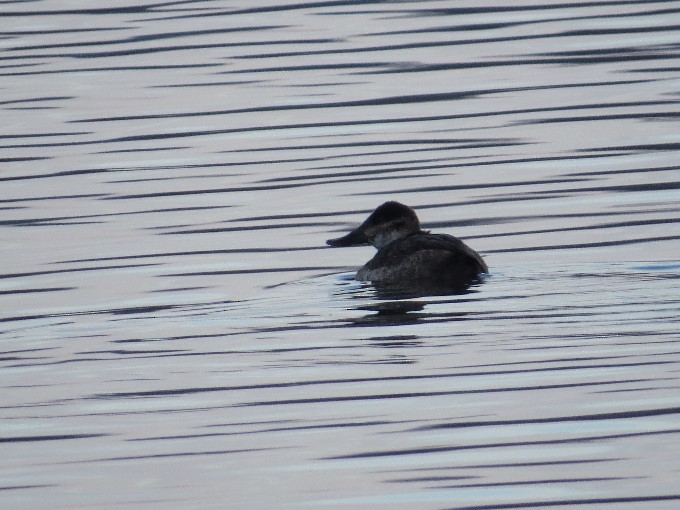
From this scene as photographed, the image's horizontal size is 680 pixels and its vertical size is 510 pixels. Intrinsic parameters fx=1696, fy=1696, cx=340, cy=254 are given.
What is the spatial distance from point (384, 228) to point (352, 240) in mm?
244

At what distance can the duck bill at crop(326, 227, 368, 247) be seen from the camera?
12.1 meters

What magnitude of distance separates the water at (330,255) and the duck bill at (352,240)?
0.57 feet

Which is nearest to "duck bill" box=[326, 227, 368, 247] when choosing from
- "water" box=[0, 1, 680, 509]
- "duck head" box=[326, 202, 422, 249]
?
"duck head" box=[326, 202, 422, 249]

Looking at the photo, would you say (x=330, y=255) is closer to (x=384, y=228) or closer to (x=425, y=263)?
(x=384, y=228)

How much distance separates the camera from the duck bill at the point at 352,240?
476 inches

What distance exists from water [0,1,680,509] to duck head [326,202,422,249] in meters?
0.22

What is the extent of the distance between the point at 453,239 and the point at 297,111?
6.87 m

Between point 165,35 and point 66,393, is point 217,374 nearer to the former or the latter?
point 66,393

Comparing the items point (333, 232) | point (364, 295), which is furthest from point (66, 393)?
point (333, 232)

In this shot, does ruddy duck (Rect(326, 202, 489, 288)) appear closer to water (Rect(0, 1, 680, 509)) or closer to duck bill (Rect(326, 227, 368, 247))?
water (Rect(0, 1, 680, 509))

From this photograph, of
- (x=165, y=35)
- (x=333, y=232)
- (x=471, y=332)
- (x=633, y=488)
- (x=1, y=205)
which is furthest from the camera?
(x=165, y=35)

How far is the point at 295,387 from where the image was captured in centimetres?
805

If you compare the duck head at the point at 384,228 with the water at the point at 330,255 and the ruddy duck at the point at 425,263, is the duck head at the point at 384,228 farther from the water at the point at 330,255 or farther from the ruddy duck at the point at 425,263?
the water at the point at 330,255

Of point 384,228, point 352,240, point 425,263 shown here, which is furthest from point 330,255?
point 425,263
